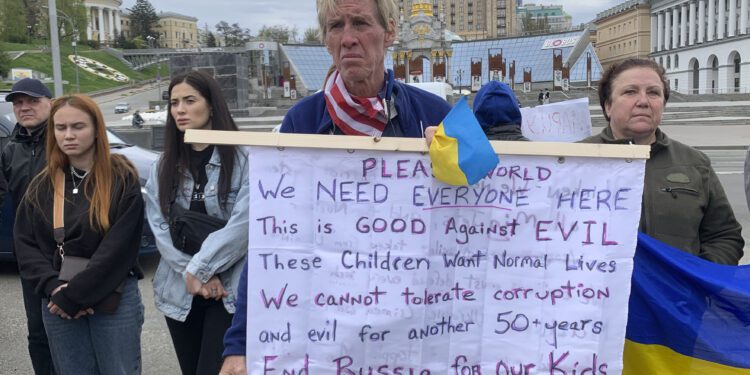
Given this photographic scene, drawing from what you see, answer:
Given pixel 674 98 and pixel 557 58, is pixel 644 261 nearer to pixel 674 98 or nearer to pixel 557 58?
pixel 674 98

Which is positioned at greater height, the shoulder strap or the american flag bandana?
the american flag bandana

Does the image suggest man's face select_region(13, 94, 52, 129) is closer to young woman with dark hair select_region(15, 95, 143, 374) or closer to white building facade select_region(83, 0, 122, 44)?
young woman with dark hair select_region(15, 95, 143, 374)

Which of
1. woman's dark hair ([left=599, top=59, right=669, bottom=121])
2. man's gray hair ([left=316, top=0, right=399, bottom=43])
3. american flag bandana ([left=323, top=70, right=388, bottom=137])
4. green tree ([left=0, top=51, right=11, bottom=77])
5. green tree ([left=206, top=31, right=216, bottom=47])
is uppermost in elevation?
green tree ([left=206, top=31, right=216, bottom=47])

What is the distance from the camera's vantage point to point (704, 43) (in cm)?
8450

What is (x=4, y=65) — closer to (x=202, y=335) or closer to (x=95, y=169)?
(x=95, y=169)

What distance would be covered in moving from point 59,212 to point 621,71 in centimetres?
286

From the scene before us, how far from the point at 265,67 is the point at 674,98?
42718 millimetres

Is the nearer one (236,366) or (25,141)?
(236,366)

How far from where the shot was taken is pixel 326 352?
217cm

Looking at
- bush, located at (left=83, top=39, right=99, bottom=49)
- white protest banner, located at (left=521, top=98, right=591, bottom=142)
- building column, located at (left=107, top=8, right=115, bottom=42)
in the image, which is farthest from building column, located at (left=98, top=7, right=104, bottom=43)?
white protest banner, located at (left=521, top=98, right=591, bottom=142)

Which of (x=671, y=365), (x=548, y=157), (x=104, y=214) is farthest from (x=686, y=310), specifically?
(x=104, y=214)

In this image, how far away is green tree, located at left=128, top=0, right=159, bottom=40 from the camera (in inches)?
5512

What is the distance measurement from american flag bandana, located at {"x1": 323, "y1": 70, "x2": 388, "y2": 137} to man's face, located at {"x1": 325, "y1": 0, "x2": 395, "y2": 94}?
7 centimetres

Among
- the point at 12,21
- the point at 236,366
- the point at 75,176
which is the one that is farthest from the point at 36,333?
the point at 12,21
